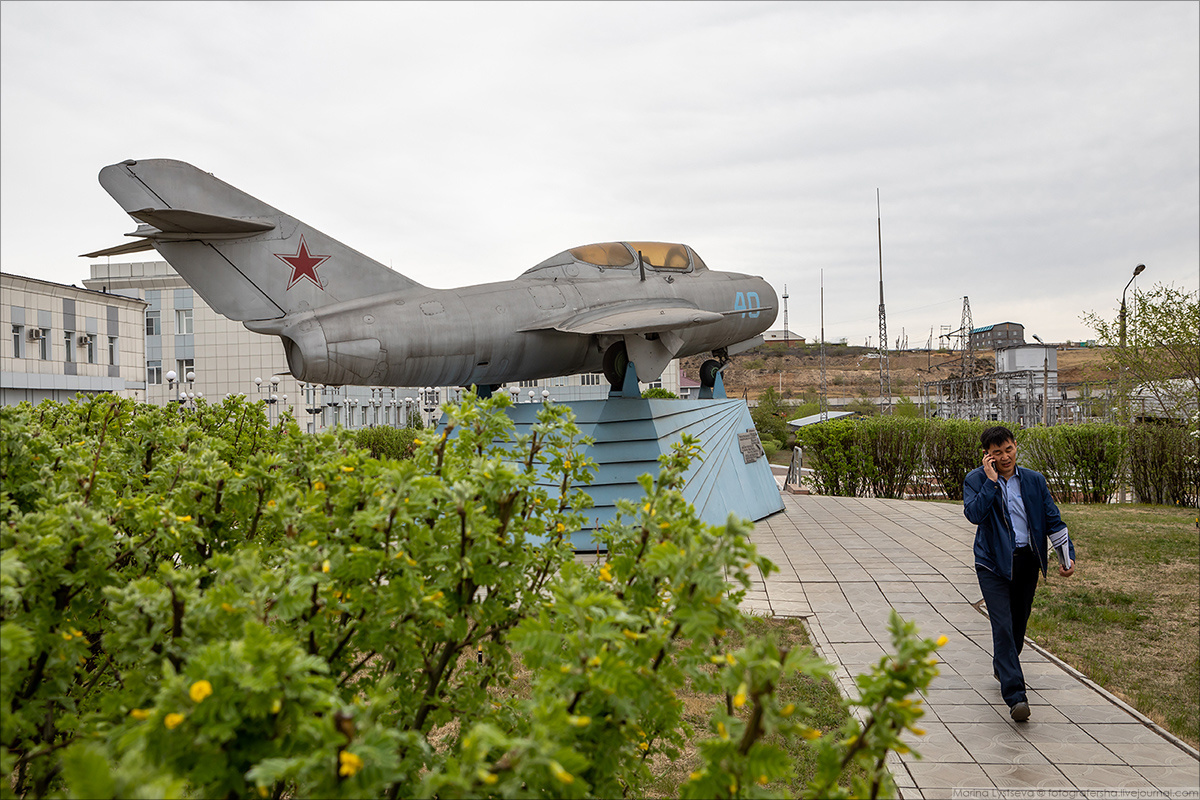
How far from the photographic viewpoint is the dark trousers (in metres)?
5.46

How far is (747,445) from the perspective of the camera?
14742 millimetres

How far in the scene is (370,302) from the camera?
8.48 m

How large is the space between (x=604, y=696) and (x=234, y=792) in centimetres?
84

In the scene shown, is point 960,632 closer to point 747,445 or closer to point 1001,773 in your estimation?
point 1001,773

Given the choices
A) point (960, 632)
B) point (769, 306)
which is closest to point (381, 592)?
point (960, 632)

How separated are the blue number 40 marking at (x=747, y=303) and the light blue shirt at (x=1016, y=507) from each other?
726 cm

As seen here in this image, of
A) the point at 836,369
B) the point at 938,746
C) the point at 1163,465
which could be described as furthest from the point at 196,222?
the point at 836,369

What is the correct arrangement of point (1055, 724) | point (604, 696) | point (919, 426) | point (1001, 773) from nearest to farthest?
point (604, 696) → point (1001, 773) → point (1055, 724) → point (919, 426)

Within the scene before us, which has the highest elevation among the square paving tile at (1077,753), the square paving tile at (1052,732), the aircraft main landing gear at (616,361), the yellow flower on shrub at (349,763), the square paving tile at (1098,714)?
the aircraft main landing gear at (616,361)

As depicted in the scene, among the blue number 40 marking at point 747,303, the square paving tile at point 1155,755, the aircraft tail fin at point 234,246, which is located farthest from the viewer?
the blue number 40 marking at point 747,303

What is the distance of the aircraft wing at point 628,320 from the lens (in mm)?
9852

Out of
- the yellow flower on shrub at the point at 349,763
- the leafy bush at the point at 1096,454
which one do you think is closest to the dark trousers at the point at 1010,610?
the yellow flower on shrub at the point at 349,763

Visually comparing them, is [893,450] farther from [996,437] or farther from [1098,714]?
[996,437]

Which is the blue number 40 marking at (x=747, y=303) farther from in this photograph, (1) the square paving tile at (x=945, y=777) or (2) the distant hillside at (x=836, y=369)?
(2) the distant hillside at (x=836, y=369)
